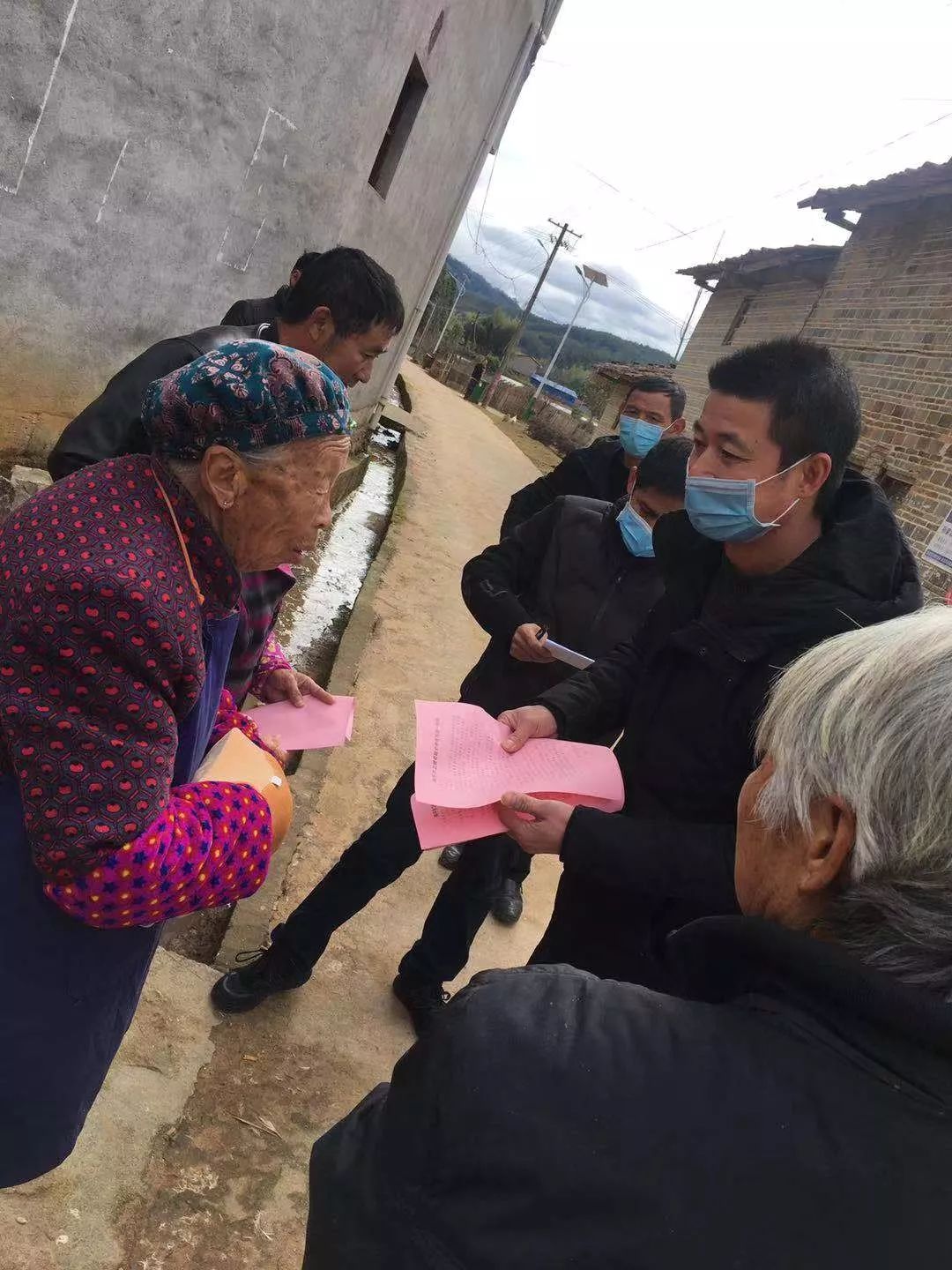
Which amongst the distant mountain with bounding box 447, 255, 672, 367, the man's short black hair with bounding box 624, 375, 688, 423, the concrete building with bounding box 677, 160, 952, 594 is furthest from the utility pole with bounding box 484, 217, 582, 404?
the distant mountain with bounding box 447, 255, 672, 367

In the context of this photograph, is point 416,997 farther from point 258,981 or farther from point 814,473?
point 814,473

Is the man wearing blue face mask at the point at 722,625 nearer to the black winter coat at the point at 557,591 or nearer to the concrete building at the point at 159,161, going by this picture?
the black winter coat at the point at 557,591

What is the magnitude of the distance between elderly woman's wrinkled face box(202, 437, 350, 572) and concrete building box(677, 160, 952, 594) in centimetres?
851

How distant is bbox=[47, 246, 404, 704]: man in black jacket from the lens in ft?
6.47

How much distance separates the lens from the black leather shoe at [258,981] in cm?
249

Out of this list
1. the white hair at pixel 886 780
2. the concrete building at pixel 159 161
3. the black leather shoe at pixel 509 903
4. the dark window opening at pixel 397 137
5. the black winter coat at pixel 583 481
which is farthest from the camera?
the dark window opening at pixel 397 137

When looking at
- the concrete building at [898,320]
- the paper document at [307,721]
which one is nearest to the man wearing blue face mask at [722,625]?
the paper document at [307,721]

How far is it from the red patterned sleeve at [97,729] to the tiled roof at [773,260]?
17773 millimetres

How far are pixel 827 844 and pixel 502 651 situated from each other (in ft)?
7.01

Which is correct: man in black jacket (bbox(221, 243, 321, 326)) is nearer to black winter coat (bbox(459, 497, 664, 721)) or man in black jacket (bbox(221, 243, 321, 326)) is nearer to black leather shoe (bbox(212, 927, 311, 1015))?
black winter coat (bbox(459, 497, 664, 721))

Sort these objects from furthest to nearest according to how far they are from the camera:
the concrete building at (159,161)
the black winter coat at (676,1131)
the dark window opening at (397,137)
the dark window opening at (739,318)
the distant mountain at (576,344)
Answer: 1. the distant mountain at (576,344)
2. the dark window opening at (739,318)
3. the dark window opening at (397,137)
4. the concrete building at (159,161)
5. the black winter coat at (676,1131)

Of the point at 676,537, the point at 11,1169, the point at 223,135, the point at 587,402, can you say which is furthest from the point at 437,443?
the point at 587,402

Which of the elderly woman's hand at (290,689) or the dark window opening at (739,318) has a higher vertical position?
the dark window opening at (739,318)

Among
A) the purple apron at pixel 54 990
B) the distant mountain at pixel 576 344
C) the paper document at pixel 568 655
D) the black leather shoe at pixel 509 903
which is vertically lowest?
the black leather shoe at pixel 509 903
